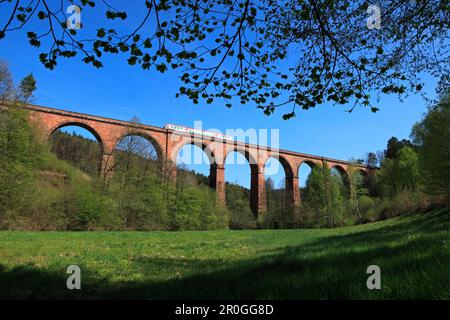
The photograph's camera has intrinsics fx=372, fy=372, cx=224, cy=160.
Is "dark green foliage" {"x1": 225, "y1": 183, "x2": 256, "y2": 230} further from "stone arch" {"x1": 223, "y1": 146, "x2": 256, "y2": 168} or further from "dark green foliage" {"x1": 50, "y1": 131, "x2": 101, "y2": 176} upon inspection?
"dark green foliage" {"x1": 50, "y1": 131, "x2": 101, "y2": 176}

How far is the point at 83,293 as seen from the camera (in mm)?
4887

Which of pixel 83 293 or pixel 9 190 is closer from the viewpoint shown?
pixel 83 293

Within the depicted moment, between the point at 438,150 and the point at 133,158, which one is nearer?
the point at 438,150

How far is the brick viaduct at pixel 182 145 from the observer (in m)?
38.8

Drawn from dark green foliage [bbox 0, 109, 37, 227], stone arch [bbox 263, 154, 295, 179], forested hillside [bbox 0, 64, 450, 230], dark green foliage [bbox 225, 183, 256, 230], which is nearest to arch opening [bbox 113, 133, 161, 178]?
forested hillside [bbox 0, 64, 450, 230]

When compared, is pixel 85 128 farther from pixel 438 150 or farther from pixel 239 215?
pixel 438 150

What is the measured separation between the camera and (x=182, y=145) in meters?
49.2

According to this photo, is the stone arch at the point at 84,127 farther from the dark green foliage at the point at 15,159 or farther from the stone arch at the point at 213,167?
the dark green foliage at the point at 15,159

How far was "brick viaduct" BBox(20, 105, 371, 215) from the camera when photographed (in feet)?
127

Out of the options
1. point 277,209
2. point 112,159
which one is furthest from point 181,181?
point 277,209

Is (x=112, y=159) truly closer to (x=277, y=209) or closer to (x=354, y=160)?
→ (x=277, y=209)

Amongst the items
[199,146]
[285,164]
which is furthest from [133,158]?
[285,164]
